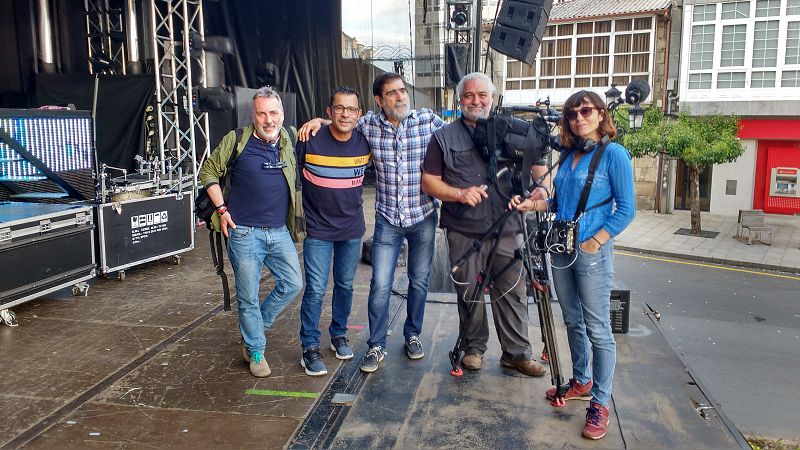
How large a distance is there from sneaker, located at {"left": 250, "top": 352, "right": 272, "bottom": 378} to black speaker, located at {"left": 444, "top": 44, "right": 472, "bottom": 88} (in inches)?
230

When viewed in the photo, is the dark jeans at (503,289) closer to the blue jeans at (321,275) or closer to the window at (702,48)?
the blue jeans at (321,275)

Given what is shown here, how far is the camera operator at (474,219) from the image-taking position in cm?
381

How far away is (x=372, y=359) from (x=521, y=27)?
14.2 feet

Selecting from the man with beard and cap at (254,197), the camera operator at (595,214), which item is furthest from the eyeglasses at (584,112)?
the man with beard and cap at (254,197)

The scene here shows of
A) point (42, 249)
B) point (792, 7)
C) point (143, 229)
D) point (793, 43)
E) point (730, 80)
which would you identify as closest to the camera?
point (42, 249)

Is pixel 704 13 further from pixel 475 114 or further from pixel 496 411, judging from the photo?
pixel 496 411

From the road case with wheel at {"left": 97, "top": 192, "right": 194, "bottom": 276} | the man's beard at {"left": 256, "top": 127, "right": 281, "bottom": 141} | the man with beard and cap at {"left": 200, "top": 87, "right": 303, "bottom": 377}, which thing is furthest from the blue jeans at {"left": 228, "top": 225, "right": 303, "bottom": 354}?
the road case with wheel at {"left": 97, "top": 192, "right": 194, "bottom": 276}

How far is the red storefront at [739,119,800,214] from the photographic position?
61.7ft

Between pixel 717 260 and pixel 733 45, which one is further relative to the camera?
pixel 733 45

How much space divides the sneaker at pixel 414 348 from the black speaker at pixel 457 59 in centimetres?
539

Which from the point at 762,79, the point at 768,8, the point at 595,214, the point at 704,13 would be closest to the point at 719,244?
the point at 762,79

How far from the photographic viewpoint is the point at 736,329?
760 centimetres

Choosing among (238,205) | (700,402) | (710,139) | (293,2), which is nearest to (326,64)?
(293,2)

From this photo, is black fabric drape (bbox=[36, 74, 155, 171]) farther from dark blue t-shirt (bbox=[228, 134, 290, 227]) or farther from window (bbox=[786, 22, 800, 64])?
window (bbox=[786, 22, 800, 64])
